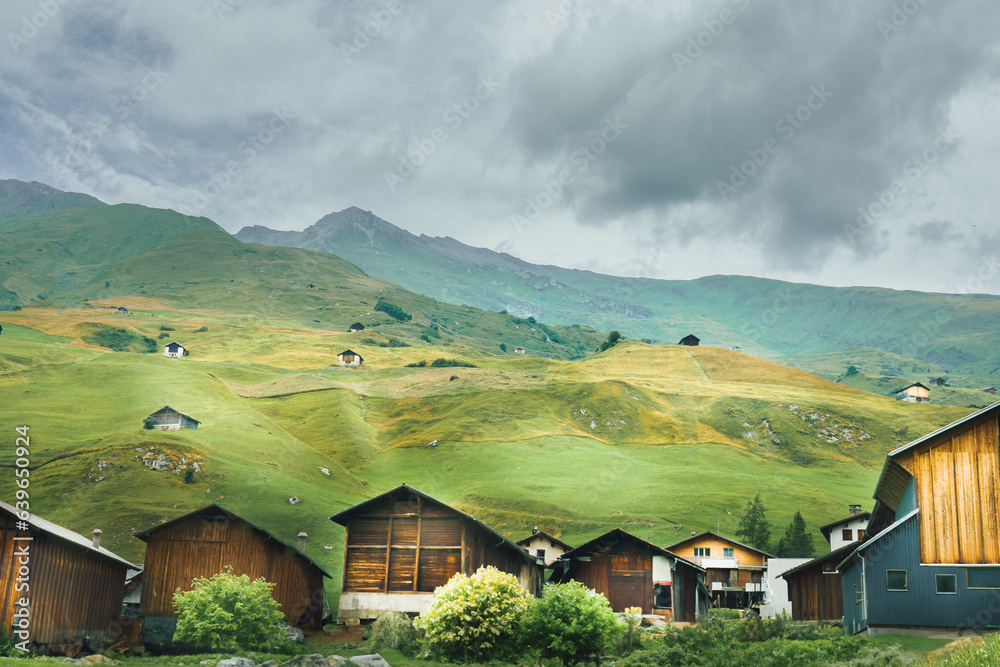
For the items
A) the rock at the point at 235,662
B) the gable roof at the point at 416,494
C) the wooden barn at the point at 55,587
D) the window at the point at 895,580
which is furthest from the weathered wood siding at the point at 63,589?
the window at the point at 895,580

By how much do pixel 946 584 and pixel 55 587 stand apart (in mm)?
39806

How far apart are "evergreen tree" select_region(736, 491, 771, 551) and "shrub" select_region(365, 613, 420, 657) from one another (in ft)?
162

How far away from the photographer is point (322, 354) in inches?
7411

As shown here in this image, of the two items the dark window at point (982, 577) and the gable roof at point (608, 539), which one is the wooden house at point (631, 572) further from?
the dark window at point (982, 577)

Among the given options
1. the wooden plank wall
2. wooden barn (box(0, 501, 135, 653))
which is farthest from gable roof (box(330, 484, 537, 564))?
the wooden plank wall

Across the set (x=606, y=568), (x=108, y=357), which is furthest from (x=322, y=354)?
(x=606, y=568)

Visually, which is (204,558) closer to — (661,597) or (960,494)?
(661,597)

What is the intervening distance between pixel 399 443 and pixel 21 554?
85.3 metres

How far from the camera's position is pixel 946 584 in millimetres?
30828

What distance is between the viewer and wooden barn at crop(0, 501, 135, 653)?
35.7 metres

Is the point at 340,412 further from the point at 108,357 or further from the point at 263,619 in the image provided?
the point at 263,619

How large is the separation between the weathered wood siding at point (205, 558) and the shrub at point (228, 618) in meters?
6.13

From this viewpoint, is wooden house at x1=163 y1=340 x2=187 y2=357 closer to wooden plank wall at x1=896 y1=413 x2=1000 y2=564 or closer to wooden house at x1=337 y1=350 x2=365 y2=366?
wooden house at x1=337 y1=350 x2=365 y2=366

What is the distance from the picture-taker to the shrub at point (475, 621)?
35.1 metres
